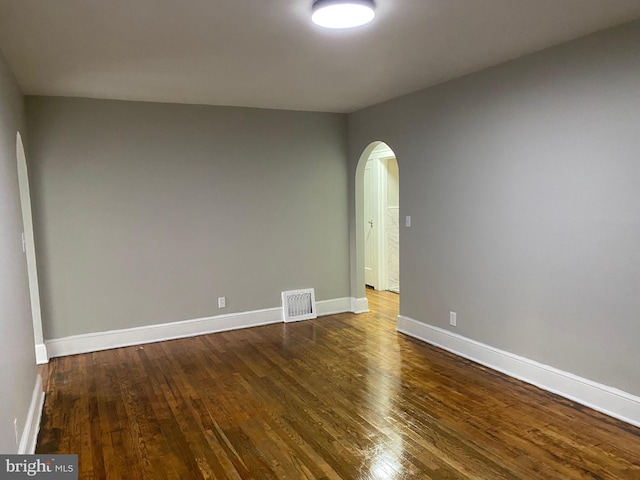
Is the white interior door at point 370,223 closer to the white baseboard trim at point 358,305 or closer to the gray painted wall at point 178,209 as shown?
the white baseboard trim at point 358,305

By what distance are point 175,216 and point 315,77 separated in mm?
2048

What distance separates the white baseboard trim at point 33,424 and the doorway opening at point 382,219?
185 inches

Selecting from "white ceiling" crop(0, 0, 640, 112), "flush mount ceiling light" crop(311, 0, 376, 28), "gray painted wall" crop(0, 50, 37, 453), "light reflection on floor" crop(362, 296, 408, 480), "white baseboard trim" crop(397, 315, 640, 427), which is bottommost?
"light reflection on floor" crop(362, 296, 408, 480)

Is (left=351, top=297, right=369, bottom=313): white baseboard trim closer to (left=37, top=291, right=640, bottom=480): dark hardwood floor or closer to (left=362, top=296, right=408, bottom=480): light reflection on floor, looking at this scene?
(left=362, top=296, right=408, bottom=480): light reflection on floor

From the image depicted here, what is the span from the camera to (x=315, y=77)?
12.5 feet

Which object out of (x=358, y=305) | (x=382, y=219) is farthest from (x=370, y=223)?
(x=358, y=305)

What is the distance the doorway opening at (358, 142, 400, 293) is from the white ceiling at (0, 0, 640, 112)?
9.14ft

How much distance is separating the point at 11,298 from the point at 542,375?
3486 mm

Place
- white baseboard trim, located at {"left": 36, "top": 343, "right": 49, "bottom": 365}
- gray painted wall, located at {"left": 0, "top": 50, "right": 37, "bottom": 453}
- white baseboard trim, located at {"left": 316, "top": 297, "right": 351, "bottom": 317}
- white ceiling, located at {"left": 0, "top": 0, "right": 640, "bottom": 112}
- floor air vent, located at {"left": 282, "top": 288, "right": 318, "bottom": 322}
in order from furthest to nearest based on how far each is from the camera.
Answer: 1. white baseboard trim, located at {"left": 316, "top": 297, "right": 351, "bottom": 317}
2. floor air vent, located at {"left": 282, "top": 288, "right": 318, "bottom": 322}
3. white baseboard trim, located at {"left": 36, "top": 343, "right": 49, "bottom": 365}
4. white ceiling, located at {"left": 0, "top": 0, "right": 640, "bottom": 112}
5. gray painted wall, located at {"left": 0, "top": 50, "right": 37, "bottom": 453}

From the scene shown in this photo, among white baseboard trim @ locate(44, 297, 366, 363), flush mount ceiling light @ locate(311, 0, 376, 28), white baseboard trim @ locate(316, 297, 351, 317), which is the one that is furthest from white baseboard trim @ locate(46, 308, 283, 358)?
flush mount ceiling light @ locate(311, 0, 376, 28)

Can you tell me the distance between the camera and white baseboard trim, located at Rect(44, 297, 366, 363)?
4420 mm

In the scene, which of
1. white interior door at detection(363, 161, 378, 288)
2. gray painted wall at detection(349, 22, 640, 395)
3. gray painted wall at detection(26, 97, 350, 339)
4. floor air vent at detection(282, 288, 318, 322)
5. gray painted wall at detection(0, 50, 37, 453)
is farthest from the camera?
white interior door at detection(363, 161, 378, 288)

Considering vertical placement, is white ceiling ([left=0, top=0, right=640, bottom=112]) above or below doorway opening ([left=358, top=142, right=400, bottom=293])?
above

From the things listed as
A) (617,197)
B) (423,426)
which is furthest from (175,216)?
(617,197)
